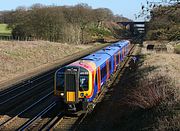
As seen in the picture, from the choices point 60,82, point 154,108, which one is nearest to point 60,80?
point 60,82

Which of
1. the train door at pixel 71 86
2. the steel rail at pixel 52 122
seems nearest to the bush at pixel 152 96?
the train door at pixel 71 86

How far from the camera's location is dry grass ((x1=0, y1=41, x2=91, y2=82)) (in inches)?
1344

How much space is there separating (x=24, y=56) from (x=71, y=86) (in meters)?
24.9

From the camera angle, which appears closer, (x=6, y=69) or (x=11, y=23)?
(x=6, y=69)

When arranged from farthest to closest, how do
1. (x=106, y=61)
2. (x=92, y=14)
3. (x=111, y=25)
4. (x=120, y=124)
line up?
1. (x=111, y=25)
2. (x=92, y=14)
3. (x=106, y=61)
4. (x=120, y=124)

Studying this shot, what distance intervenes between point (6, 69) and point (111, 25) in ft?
381

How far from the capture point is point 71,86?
16.8 m

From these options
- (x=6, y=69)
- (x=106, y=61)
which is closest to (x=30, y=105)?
(x=106, y=61)

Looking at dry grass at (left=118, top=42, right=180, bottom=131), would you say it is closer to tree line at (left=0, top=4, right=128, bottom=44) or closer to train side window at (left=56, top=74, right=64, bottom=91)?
train side window at (left=56, top=74, right=64, bottom=91)

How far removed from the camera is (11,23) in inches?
2842

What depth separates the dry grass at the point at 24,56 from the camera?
3412 centimetres

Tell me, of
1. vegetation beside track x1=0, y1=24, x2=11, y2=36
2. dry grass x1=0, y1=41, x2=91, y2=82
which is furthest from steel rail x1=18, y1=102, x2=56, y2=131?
vegetation beside track x1=0, y1=24, x2=11, y2=36

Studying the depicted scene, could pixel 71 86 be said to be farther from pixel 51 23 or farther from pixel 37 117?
pixel 51 23

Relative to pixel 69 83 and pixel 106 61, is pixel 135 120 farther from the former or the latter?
pixel 106 61
